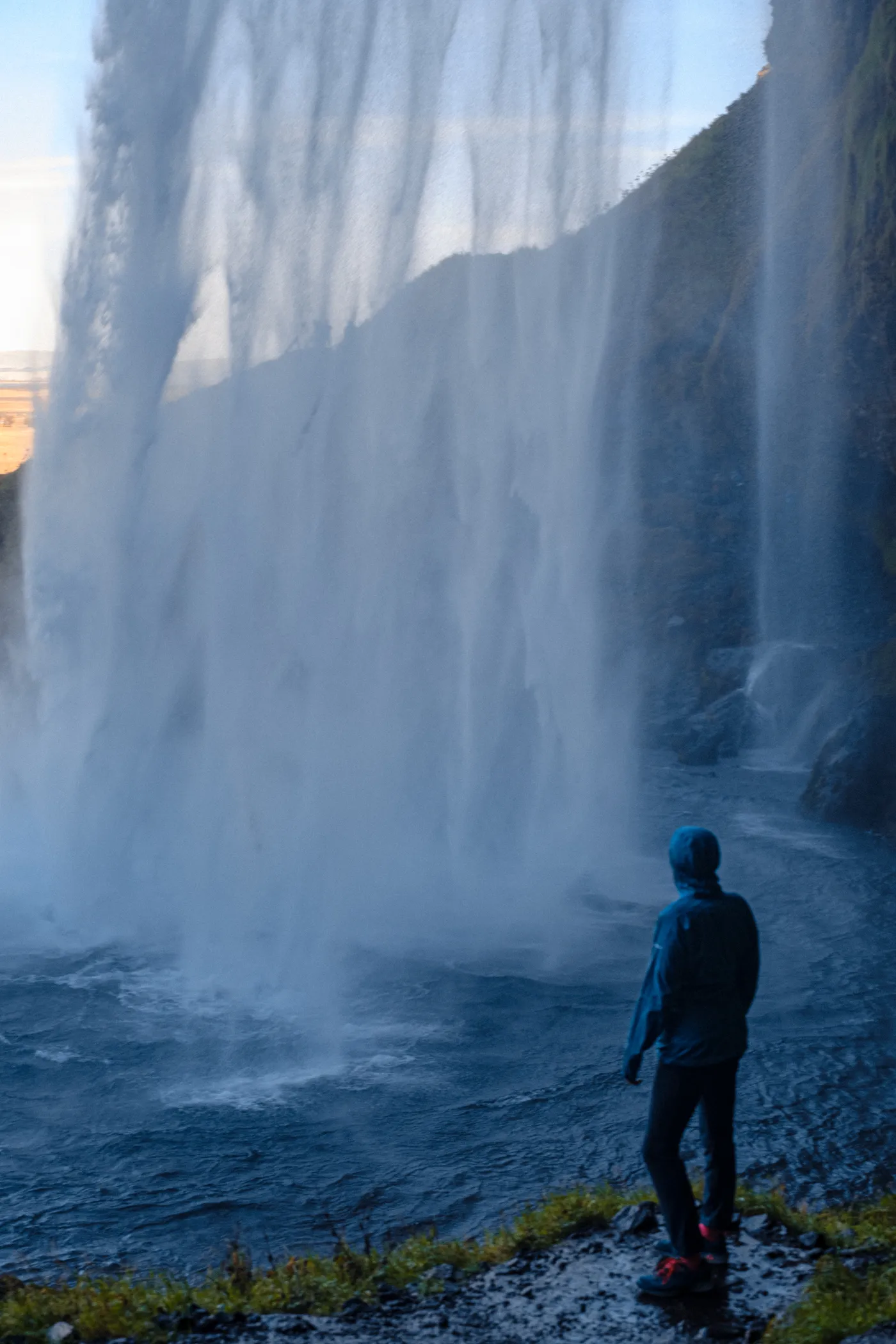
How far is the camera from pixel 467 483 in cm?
2019

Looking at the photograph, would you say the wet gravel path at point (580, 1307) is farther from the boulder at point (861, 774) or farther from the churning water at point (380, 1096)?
the boulder at point (861, 774)

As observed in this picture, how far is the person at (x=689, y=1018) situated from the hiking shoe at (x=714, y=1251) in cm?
14

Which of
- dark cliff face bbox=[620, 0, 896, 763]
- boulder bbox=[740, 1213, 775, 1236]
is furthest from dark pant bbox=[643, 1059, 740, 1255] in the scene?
dark cliff face bbox=[620, 0, 896, 763]

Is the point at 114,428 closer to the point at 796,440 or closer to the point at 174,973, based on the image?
the point at 174,973

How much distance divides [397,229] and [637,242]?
40.9m

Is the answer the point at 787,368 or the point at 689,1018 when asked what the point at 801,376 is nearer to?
the point at 787,368

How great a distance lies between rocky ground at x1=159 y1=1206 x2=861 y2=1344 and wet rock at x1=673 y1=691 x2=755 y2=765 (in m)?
23.7

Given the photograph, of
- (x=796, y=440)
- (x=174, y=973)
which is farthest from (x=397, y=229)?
(x=796, y=440)

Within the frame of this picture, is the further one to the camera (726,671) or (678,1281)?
(726,671)

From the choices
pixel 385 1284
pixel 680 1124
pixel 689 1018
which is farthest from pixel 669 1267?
pixel 385 1284

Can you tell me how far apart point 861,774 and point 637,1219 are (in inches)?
676

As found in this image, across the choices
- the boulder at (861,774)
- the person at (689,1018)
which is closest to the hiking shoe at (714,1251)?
the person at (689,1018)

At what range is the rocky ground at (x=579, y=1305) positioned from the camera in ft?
18.1

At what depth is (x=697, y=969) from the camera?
5492mm
